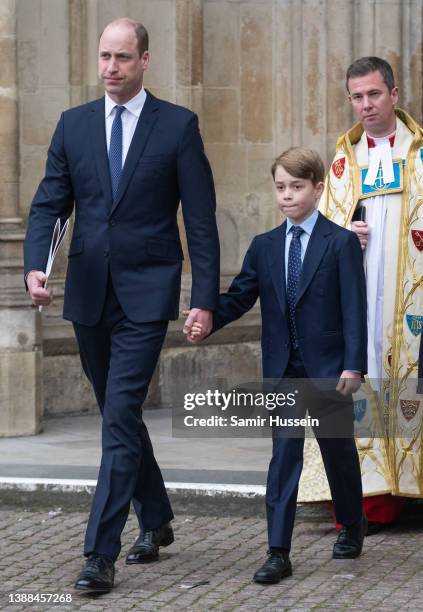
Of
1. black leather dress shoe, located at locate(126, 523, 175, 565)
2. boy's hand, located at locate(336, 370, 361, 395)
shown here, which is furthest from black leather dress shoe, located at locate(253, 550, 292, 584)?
boy's hand, located at locate(336, 370, 361, 395)

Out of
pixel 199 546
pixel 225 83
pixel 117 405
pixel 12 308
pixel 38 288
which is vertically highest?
pixel 225 83

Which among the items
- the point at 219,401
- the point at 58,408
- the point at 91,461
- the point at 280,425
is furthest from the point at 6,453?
the point at 280,425

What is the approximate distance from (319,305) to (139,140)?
878 mm

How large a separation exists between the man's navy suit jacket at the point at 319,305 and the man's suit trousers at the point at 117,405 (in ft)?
1.05

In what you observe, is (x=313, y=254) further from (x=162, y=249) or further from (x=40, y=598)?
(x=40, y=598)

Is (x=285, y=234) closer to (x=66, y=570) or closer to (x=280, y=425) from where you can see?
(x=280, y=425)

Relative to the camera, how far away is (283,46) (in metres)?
11.4

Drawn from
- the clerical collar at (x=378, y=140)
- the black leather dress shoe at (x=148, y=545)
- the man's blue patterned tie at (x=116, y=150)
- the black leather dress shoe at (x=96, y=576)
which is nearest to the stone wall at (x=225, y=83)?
the clerical collar at (x=378, y=140)

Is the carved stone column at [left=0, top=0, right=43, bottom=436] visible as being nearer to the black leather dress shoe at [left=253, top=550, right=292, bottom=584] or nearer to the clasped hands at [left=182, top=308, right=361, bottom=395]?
the clasped hands at [left=182, top=308, right=361, bottom=395]

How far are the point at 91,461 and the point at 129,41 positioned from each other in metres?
2.93

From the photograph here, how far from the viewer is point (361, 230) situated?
23.5ft

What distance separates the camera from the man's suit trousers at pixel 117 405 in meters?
6.17

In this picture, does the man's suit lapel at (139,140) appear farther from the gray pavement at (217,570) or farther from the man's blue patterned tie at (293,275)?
the gray pavement at (217,570)

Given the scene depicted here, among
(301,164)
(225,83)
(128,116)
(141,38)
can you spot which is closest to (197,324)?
(301,164)
